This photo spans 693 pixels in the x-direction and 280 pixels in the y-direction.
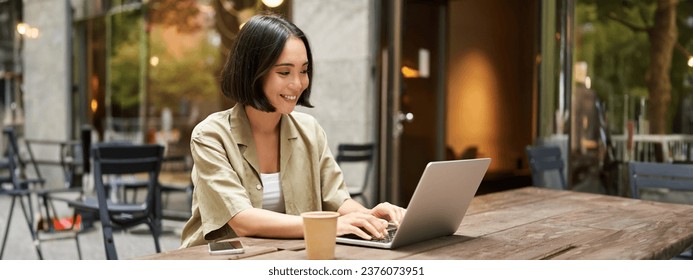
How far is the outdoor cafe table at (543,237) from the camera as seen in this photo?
53.3 inches

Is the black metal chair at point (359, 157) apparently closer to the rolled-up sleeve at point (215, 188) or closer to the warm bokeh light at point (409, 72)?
the warm bokeh light at point (409, 72)

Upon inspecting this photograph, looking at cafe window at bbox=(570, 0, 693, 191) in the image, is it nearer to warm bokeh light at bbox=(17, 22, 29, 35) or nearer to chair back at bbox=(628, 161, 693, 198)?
chair back at bbox=(628, 161, 693, 198)

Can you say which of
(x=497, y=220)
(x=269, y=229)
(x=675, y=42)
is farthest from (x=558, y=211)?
(x=675, y=42)

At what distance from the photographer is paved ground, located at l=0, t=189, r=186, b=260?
4.39 m

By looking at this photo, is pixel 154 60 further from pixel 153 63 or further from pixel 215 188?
pixel 215 188

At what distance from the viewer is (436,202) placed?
1.37 metres

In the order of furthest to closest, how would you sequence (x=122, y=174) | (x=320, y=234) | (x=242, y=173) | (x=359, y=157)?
(x=359, y=157), (x=122, y=174), (x=242, y=173), (x=320, y=234)

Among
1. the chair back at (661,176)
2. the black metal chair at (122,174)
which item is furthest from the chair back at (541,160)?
the black metal chair at (122,174)

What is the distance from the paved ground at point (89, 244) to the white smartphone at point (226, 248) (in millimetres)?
3048

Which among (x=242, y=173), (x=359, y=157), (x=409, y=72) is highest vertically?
(x=409, y=72)

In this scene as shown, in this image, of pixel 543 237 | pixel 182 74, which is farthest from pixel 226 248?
pixel 182 74

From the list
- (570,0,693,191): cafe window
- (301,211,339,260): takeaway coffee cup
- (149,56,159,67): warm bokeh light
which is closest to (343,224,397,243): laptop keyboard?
(301,211,339,260): takeaway coffee cup

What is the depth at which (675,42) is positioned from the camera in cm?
425

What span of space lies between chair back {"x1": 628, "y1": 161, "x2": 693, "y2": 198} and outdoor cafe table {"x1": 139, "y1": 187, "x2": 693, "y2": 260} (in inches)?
22.5
